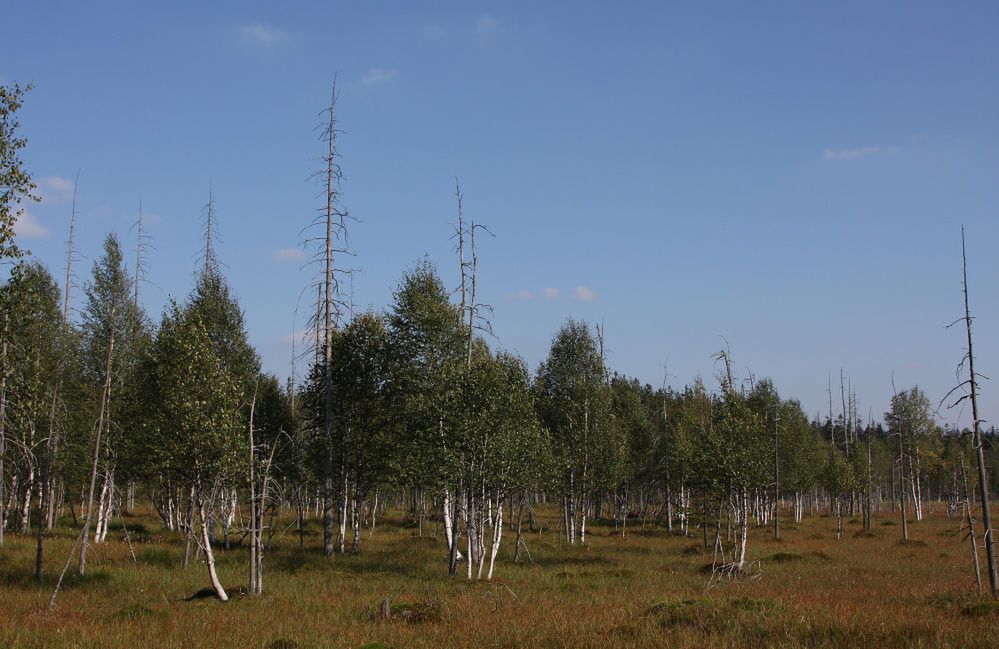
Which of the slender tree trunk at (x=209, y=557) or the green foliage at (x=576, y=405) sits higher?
the green foliage at (x=576, y=405)

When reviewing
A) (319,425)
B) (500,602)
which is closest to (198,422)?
(500,602)

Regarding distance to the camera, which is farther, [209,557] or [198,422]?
[198,422]

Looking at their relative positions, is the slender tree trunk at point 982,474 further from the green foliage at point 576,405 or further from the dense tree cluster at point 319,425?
the green foliage at point 576,405

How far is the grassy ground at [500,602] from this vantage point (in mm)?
15750

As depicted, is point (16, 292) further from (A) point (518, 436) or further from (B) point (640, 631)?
(A) point (518, 436)

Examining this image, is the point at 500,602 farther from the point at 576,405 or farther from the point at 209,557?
the point at 576,405

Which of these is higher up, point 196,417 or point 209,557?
point 196,417

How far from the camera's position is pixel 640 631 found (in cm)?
1619

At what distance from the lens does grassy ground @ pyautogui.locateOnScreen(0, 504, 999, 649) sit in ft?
51.7

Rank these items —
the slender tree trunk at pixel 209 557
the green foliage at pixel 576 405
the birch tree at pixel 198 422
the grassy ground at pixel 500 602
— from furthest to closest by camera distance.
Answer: the green foliage at pixel 576 405 < the birch tree at pixel 198 422 < the slender tree trunk at pixel 209 557 < the grassy ground at pixel 500 602

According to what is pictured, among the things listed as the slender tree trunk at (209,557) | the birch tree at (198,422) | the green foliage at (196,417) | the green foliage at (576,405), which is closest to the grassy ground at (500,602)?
the slender tree trunk at (209,557)

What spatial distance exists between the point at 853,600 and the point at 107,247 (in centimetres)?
4539

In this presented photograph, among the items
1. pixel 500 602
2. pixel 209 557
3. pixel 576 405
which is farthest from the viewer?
pixel 576 405

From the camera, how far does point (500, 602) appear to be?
73.9 feet
